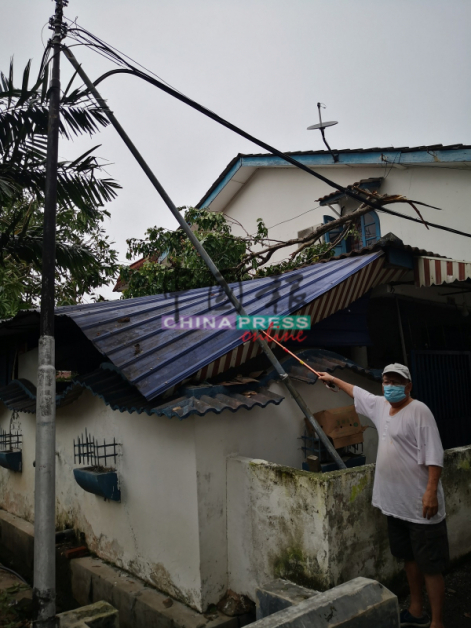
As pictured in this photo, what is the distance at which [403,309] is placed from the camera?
25.2ft

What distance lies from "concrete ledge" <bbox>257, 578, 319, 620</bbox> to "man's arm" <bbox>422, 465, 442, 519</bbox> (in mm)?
1006

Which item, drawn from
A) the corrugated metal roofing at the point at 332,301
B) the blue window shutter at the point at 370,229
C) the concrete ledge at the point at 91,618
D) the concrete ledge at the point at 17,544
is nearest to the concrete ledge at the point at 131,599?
the concrete ledge at the point at 91,618

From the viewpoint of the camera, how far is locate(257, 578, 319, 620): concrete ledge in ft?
11.2

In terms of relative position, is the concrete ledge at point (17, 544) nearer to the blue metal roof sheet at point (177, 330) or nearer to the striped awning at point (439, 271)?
the blue metal roof sheet at point (177, 330)

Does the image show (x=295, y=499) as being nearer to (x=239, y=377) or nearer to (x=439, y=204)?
(x=239, y=377)

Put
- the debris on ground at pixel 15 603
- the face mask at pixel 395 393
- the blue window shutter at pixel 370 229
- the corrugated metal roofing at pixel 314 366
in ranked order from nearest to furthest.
Result: the face mask at pixel 395 393 < the corrugated metal roofing at pixel 314 366 < the debris on ground at pixel 15 603 < the blue window shutter at pixel 370 229

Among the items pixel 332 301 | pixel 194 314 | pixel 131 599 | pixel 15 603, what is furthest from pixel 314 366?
→ pixel 15 603

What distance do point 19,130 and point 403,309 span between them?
5.86m

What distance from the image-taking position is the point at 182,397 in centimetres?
459

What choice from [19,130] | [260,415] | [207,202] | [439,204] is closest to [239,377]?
[260,415]

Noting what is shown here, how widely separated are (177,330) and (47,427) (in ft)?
7.67

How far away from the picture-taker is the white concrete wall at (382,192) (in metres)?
9.90

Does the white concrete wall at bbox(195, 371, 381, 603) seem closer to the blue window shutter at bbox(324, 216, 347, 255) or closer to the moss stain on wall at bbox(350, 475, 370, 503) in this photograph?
the moss stain on wall at bbox(350, 475, 370, 503)

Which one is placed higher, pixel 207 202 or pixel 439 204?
pixel 207 202
